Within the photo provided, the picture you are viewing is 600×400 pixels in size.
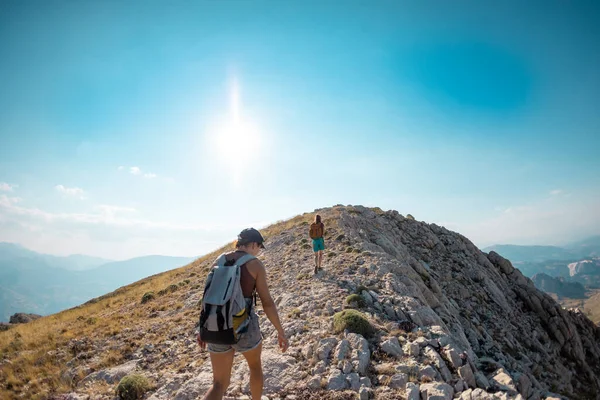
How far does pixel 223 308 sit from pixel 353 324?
21.2ft

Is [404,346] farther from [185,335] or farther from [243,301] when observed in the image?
[185,335]

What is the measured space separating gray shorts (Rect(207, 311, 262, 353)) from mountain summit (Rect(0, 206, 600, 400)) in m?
3.50

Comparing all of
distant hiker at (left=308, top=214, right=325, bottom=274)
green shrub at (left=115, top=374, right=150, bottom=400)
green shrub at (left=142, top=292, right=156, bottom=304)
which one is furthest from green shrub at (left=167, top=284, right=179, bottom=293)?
green shrub at (left=115, top=374, right=150, bottom=400)

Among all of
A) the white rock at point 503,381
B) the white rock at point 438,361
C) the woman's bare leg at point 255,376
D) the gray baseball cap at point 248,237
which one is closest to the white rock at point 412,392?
the white rock at point 438,361

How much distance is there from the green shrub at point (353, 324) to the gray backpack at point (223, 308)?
237 inches

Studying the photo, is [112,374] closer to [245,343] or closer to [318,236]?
[245,343]

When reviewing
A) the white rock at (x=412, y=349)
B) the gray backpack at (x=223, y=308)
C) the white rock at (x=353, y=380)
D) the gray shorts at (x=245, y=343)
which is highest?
the gray backpack at (x=223, y=308)

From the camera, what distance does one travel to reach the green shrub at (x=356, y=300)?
11977 mm

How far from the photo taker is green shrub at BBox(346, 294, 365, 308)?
11977 mm

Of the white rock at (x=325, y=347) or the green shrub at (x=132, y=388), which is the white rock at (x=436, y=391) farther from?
the green shrub at (x=132, y=388)

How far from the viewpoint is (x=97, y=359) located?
37.6 feet

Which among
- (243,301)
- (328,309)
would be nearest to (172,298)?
(328,309)

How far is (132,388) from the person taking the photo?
841 centimetres

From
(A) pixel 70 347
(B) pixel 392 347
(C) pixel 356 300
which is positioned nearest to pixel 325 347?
(B) pixel 392 347
